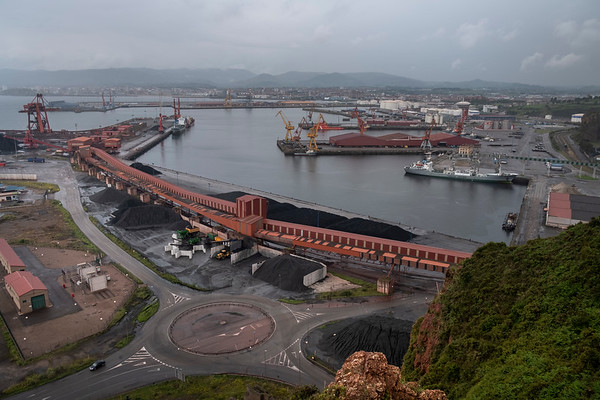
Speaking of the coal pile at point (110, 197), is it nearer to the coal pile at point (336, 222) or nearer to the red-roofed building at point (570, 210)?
the coal pile at point (336, 222)

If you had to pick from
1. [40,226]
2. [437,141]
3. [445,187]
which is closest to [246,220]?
[40,226]

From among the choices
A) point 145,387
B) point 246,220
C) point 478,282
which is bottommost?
point 145,387

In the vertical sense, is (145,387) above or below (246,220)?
below

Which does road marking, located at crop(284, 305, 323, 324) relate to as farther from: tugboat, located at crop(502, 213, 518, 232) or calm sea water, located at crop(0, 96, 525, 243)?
tugboat, located at crop(502, 213, 518, 232)

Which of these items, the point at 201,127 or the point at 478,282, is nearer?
→ the point at 478,282

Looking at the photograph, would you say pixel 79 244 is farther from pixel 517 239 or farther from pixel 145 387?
pixel 517 239

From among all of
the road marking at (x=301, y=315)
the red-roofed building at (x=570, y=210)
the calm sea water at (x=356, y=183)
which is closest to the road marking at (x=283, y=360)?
the road marking at (x=301, y=315)
